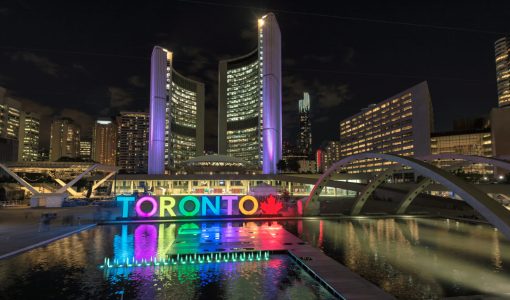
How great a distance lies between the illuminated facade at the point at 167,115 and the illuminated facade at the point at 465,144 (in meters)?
120

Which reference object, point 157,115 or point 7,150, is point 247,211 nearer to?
point 157,115

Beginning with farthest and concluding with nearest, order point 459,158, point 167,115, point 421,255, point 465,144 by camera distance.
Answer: point 167,115 → point 465,144 → point 459,158 → point 421,255

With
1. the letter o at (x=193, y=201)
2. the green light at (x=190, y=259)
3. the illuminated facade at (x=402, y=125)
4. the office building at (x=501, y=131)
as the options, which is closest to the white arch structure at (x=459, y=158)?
the green light at (x=190, y=259)

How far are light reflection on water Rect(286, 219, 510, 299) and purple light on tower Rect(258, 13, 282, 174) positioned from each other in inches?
4247

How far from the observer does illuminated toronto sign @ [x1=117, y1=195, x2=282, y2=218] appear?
35.1m

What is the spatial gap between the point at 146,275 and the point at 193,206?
21.3 meters

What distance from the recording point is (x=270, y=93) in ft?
468

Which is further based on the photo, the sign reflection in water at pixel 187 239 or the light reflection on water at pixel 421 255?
the sign reflection in water at pixel 187 239

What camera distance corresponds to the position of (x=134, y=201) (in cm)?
3628

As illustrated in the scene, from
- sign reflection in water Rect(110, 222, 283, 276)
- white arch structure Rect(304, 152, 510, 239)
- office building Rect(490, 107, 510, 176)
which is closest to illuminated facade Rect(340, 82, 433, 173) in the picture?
office building Rect(490, 107, 510, 176)

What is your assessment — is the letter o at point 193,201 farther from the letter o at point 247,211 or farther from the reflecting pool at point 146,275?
the reflecting pool at point 146,275

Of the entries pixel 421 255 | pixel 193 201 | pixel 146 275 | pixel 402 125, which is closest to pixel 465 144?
pixel 402 125

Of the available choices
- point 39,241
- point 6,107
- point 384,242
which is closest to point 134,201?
point 39,241

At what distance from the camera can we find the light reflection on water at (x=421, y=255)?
1332 centimetres
